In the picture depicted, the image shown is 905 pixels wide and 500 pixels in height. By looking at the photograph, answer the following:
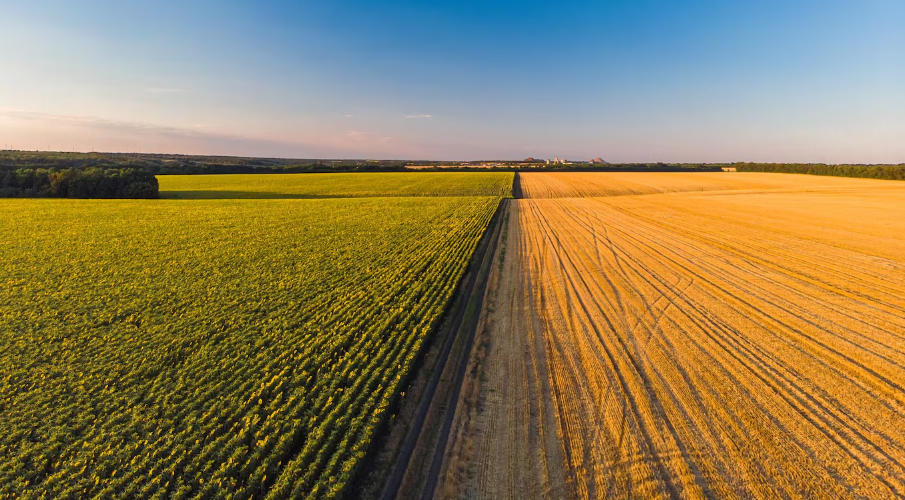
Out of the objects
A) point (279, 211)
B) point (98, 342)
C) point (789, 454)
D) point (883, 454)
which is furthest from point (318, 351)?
point (279, 211)

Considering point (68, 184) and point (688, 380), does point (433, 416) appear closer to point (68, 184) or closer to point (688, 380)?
point (688, 380)

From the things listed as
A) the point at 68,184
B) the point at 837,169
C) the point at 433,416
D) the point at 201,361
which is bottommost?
the point at 433,416

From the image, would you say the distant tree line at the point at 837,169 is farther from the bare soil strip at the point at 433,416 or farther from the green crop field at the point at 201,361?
the bare soil strip at the point at 433,416

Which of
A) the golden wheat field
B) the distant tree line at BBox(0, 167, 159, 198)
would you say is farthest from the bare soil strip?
the distant tree line at BBox(0, 167, 159, 198)

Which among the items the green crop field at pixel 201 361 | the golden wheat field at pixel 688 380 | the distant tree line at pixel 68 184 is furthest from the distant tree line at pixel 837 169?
the distant tree line at pixel 68 184

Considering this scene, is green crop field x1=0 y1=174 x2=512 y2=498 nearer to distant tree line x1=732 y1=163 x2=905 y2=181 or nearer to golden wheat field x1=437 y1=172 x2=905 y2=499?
golden wheat field x1=437 y1=172 x2=905 y2=499

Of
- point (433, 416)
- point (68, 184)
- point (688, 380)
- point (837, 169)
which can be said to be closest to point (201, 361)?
point (433, 416)

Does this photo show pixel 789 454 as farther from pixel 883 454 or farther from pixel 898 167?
pixel 898 167
